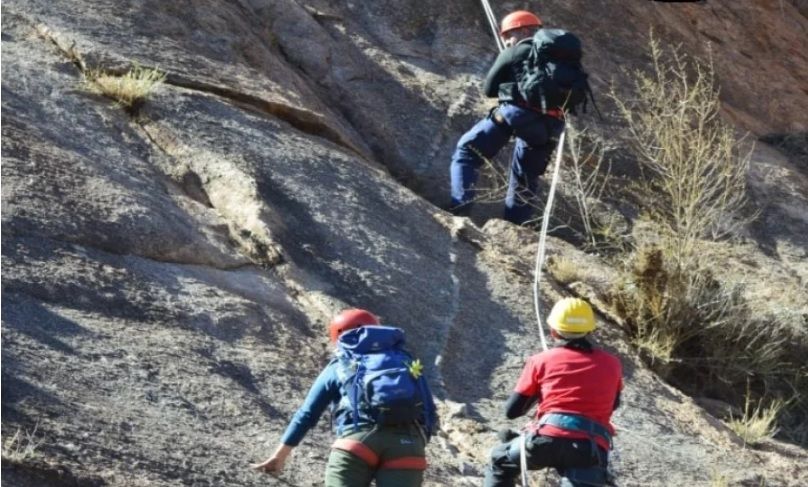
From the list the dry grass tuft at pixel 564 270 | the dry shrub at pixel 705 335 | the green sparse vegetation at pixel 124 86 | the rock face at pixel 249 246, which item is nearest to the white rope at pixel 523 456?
the rock face at pixel 249 246

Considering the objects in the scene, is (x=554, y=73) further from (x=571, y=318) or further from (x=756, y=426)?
(x=571, y=318)

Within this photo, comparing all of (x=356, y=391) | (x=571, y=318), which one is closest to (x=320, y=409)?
(x=356, y=391)

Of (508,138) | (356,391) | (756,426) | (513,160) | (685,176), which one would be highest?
(356,391)

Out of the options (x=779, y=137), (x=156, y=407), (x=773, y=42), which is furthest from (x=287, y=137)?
(x=773, y=42)

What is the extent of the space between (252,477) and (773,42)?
31.6ft

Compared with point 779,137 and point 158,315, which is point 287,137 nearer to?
point 158,315

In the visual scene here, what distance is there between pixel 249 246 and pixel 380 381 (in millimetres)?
2613

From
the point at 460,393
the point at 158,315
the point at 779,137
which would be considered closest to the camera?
the point at 158,315

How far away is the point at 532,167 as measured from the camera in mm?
11445

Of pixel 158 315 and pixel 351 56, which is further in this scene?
pixel 351 56

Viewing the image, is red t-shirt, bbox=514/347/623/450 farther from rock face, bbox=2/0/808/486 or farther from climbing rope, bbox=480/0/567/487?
rock face, bbox=2/0/808/486

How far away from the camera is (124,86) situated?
10.0 m

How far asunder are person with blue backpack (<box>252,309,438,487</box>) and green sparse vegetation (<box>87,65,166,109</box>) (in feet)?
11.3

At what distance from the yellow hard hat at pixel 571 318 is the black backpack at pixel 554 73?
3.67 m
